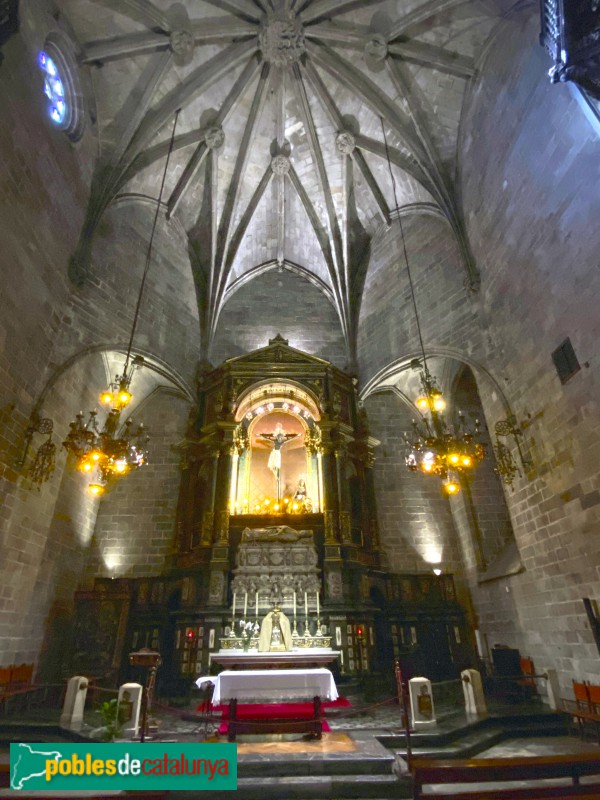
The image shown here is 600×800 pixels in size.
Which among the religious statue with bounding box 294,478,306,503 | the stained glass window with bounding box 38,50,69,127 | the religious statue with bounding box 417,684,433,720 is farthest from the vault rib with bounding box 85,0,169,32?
the religious statue with bounding box 417,684,433,720

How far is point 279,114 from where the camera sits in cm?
1517

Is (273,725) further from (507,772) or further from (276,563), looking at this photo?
(276,563)

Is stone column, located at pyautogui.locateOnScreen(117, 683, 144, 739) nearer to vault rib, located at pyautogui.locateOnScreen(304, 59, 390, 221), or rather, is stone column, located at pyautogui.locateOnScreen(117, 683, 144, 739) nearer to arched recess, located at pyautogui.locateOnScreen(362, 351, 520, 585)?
arched recess, located at pyautogui.locateOnScreen(362, 351, 520, 585)

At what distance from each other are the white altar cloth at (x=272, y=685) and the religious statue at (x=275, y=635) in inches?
79.3

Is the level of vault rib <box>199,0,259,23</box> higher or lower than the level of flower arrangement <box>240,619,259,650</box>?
higher

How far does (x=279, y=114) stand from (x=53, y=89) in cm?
710

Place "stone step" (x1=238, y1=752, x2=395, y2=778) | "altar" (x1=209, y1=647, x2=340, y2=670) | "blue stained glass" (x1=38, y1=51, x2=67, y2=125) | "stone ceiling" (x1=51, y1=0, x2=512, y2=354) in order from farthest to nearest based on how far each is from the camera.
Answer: "stone ceiling" (x1=51, y1=0, x2=512, y2=354)
"blue stained glass" (x1=38, y1=51, x2=67, y2=125)
"altar" (x1=209, y1=647, x2=340, y2=670)
"stone step" (x1=238, y1=752, x2=395, y2=778)

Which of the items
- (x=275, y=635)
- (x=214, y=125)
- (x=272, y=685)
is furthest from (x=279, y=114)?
(x=272, y=685)

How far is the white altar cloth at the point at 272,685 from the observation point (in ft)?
23.3

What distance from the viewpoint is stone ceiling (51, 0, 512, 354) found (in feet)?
40.9

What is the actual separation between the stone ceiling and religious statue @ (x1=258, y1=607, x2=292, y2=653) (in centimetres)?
967

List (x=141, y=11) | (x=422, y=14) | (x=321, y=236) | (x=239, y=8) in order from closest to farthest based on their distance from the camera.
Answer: (x=141, y=11) → (x=422, y=14) → (x=239, y=8) → (x=321, y=236)

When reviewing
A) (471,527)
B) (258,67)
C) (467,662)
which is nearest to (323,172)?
(258,67)

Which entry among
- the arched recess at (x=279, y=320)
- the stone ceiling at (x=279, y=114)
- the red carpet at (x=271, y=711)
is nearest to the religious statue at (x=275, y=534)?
the red carpet at (x=271, y=711)
